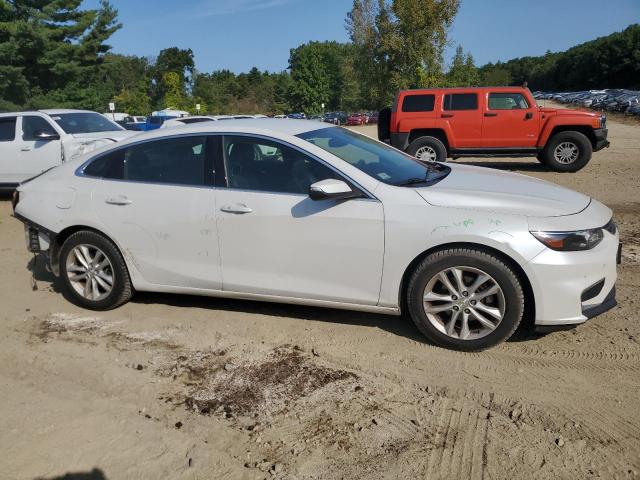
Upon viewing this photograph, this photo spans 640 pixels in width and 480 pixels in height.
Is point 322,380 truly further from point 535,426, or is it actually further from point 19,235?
point 19,235

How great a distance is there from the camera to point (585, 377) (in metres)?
3.40

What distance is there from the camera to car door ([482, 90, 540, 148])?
1260 cm

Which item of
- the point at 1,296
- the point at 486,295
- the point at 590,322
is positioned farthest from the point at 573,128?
the point at 1,296

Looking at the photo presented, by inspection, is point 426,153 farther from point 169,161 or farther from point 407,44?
point 407,44

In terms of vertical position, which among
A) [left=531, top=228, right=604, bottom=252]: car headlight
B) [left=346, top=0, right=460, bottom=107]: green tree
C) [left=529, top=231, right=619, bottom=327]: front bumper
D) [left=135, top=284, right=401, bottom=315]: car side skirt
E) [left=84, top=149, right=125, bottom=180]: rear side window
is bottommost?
[left=135, top=284, right=401, bottom=315]: car side skirt

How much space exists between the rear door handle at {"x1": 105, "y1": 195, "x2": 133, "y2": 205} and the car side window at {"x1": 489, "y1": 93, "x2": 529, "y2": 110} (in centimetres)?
1030

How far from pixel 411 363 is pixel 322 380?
60 centimetres

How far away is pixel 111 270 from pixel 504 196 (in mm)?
3090

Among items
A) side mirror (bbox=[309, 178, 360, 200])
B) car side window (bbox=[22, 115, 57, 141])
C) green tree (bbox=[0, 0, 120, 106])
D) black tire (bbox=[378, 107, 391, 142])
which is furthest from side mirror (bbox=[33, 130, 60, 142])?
green tree (bbox=[0, 0, 120, 106])

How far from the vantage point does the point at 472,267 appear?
11.8ft

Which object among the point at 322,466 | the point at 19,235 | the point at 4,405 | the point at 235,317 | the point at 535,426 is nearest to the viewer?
the point at 322,466

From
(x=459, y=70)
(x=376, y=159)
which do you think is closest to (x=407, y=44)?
(x=459, y=70)

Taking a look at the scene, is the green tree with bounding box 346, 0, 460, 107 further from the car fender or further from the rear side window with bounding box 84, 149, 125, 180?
the rear side window with bounding box 84, 149, 125, 180

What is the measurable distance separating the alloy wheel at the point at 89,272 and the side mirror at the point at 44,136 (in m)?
5.91
